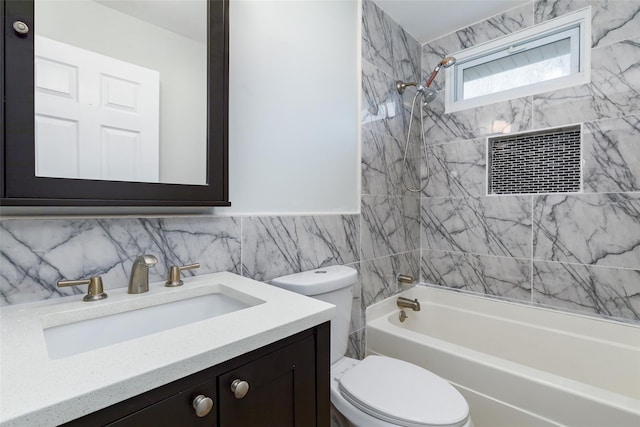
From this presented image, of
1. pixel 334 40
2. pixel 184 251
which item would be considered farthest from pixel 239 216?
pixel 334 40

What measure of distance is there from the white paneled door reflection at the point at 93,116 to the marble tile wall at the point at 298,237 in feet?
0.53

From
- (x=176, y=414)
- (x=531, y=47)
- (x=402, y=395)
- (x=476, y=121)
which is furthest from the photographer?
(x=476, y=121)

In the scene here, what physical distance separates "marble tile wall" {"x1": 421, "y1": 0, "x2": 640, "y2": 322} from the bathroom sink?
1.83 m

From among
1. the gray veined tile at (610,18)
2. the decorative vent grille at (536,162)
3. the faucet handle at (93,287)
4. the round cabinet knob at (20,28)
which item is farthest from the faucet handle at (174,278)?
the gray veined tile at (610,18)

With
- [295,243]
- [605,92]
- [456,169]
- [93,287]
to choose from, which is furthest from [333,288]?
[605,92]

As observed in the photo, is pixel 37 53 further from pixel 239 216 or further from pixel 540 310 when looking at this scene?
pixel 540 310

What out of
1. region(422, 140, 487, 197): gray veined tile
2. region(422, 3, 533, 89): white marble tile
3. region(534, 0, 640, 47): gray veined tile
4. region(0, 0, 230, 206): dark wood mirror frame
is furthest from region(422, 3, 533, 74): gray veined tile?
region(0, 0, 230, 206): dark wood mirror frame

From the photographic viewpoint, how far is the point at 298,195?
1.50 meters

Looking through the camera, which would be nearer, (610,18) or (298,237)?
(298,237)

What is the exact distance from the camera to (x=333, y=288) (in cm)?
130

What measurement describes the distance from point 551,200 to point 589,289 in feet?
1.80

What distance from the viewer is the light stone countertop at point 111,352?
1.40 feet

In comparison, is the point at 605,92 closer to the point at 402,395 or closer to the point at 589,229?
the point at 589,229

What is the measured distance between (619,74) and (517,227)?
973 mm
